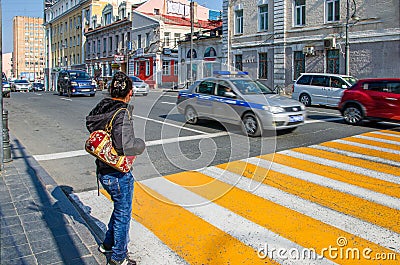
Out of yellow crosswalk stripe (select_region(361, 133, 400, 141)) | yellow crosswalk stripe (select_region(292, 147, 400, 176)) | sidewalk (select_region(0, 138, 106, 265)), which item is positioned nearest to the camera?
sidewalk (select_region(0, 138, 106, 265))

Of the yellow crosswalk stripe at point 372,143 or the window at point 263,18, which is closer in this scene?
the yellow crosswalk stripe at point 372,143

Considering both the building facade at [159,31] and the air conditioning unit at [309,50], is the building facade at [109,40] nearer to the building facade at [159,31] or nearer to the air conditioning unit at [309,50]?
the building facade at [159,31]

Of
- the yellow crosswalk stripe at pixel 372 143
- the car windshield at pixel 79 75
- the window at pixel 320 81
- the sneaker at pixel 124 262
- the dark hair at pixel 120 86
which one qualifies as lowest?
the sneaker at pixel 124 262

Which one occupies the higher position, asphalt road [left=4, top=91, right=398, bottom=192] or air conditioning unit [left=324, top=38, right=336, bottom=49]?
air conditioning unit [left=324, top=38, right=336, bottom=49]

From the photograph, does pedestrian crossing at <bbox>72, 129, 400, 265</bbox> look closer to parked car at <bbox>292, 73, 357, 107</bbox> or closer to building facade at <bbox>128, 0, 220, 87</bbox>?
parked car at <bbox>292, 73, 357, 107</bbox>

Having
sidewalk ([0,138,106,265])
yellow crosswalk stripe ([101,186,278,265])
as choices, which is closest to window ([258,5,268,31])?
sidewalk ([0,138,106,265])

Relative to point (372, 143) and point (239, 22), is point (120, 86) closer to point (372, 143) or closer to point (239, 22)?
point (372, 143)

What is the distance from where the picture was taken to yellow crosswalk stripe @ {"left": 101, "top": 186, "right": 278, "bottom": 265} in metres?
3.84

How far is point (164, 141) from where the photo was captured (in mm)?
10047

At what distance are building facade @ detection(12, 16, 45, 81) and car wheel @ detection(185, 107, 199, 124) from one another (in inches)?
4715

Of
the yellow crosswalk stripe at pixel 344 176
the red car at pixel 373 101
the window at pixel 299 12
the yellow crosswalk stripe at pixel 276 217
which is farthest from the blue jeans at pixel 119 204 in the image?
the window at pixel 299 12

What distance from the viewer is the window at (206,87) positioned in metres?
11.6

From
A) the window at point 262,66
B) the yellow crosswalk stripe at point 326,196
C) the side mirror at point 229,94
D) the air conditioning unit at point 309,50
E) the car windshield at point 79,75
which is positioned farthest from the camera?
the window at point 262,66

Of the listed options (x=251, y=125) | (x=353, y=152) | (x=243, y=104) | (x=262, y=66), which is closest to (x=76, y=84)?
(x=262, y=66)
